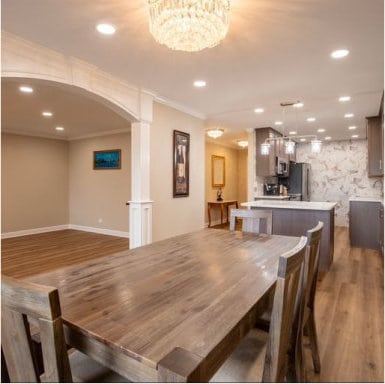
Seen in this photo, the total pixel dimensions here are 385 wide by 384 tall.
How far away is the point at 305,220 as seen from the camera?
380 cm

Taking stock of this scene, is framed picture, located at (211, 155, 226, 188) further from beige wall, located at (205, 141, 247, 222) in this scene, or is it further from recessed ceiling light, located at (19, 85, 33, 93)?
recessed ceiling light, located at (19, 85, 33, 93)

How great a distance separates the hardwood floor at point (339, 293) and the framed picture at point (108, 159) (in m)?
1.68

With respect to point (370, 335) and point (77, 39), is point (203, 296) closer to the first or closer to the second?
point (370, 335)

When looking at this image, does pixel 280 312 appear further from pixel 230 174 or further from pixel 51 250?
pixel 230 174

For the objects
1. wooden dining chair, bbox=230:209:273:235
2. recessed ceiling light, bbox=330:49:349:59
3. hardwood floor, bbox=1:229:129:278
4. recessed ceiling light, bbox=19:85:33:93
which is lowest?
hardwood floor, bbox=1:229:129:278

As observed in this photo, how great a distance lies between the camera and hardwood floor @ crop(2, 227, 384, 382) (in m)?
1.80

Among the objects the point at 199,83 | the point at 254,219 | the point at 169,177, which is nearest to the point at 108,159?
the point at 169,177

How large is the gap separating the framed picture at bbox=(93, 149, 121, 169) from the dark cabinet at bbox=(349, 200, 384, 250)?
4.97m

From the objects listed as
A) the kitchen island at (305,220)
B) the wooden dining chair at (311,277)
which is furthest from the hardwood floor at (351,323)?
the kitchen island at (305,220)

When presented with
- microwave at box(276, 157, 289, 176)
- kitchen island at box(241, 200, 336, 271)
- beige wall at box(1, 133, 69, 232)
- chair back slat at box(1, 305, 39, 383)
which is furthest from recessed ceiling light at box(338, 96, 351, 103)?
beige wall at box(1, 133, 69, 232)

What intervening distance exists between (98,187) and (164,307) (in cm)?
606

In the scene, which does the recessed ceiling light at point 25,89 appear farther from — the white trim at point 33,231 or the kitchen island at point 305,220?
the white trim at point 33,231

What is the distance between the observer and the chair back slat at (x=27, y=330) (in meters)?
0.74

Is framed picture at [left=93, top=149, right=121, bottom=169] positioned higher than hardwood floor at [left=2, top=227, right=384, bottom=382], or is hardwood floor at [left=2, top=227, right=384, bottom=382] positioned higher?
framed picture at [left=93, top=149, right=121, bottom=169]
